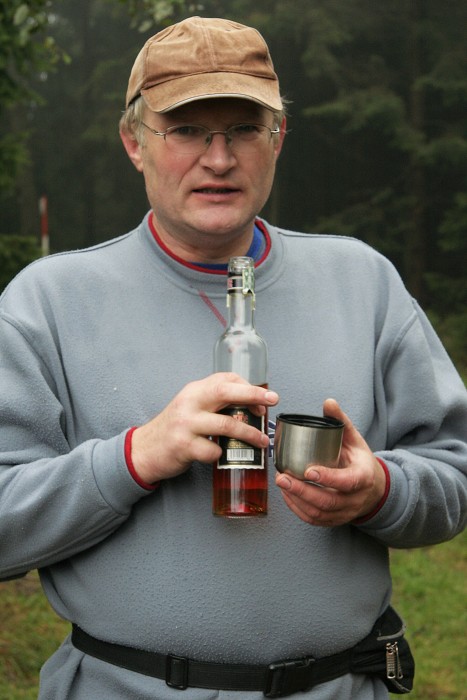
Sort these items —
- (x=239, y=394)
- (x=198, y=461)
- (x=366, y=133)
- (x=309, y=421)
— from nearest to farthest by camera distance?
1. (x=239, y=394)
2. (x=309, y=421)
3. (x=198, y=461)
4. (x=366, y=133)

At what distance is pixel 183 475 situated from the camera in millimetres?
2469

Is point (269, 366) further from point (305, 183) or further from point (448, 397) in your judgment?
point (305, 183)

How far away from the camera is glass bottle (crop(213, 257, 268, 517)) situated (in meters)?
2.19

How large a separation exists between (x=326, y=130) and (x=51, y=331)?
20.5m

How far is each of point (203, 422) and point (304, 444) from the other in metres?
0.22

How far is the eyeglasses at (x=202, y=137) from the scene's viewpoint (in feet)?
8.30

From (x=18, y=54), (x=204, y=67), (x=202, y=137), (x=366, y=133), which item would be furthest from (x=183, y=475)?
(x=366, y=133)

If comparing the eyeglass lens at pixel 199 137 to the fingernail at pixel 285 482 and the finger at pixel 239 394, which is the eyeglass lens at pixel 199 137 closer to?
the finger at pixel 239 394

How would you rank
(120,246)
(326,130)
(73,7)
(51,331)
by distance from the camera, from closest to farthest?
(51,331), (120,246), (326,130), (73,7)

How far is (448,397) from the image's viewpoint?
8.89 feet

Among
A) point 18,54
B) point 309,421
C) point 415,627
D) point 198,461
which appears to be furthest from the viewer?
point 18,54

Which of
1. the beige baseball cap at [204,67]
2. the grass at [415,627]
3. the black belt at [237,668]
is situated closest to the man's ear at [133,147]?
the beige baseball cap at [204,67]

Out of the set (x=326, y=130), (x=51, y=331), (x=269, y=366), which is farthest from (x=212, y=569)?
(x=326, y=130)

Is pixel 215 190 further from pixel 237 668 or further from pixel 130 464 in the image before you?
pixel 237 668
